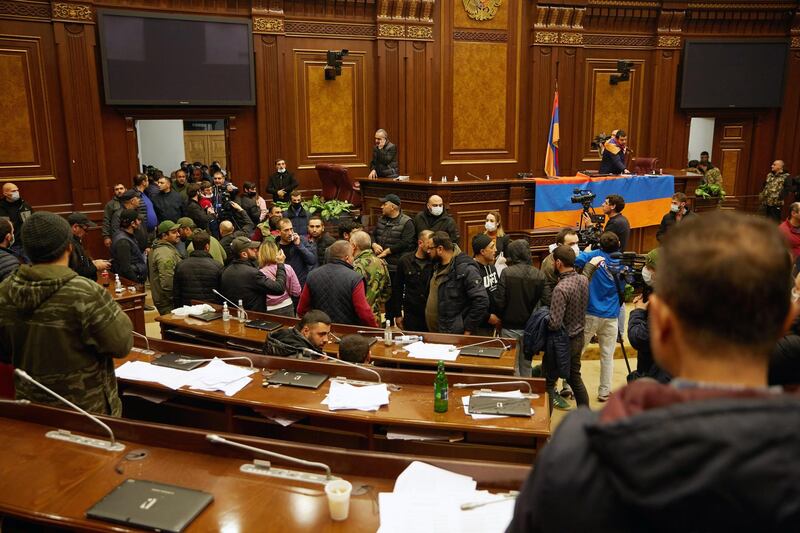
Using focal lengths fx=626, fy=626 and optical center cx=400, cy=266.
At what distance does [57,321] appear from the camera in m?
2.57

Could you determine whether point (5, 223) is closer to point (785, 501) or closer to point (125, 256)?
point (125, 256)

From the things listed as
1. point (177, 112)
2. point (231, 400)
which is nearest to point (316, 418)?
point (231, 400)

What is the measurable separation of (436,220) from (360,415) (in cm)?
409

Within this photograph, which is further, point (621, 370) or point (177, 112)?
point (177, 112)

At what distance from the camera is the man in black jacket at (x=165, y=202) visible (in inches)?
322

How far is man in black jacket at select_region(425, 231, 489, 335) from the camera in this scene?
4734 mm

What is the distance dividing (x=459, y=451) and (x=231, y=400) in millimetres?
1178

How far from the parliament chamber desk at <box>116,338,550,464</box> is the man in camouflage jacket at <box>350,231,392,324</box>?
1649 millimetres

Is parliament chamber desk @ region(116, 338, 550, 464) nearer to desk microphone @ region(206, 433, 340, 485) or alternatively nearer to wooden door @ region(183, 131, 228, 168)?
desk microphone @ region(206, 433, 340, 485)

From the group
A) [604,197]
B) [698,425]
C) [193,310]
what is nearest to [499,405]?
[698,425]

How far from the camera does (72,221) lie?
6074 millimetres

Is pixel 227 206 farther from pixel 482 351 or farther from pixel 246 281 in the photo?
pixel 482 351

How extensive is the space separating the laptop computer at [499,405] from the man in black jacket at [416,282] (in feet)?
7.06

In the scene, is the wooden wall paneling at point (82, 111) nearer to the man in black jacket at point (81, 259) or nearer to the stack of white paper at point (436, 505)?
the man in black jacket at point (81, 259)
